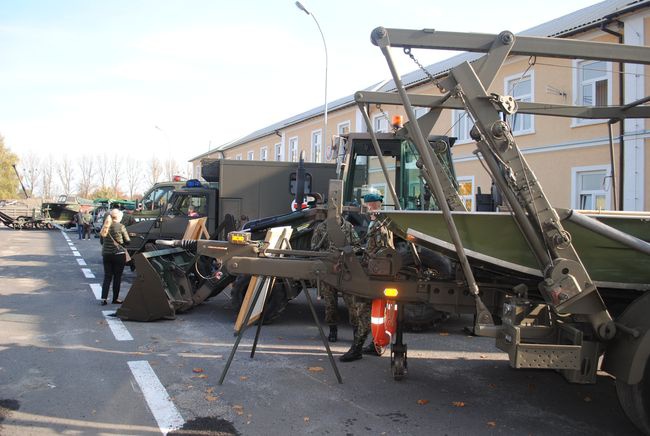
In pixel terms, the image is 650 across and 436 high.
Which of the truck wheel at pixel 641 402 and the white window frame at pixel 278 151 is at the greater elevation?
the white window frame at pixel 278 151

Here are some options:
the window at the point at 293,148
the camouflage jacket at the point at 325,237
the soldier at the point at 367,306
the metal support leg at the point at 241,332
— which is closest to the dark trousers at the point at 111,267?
the camouflage jacket at the point at 325,237

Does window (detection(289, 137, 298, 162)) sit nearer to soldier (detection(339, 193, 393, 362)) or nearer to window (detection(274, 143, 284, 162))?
window (detection(274, 143, 284, 162))

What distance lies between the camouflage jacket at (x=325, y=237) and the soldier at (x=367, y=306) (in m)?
0.55

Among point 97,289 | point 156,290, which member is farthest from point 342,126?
point 156,290

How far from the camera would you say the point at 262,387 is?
15.8ft

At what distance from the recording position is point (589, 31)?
48.2 ft

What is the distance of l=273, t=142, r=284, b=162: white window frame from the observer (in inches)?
1466

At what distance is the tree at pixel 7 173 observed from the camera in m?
A: 52.6

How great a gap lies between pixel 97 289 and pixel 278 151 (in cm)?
2873

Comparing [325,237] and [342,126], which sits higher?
[342,126]

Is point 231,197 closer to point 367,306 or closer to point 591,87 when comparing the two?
point 367,306

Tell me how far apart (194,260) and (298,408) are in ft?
13.8

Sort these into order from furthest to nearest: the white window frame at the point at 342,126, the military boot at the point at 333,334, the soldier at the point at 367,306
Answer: the white window frame at the point at 342,126
the military boot at the point at 333,334
the soldier at the point at 367,306

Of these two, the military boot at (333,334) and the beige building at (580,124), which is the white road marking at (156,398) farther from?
the beige building at (580,124)
